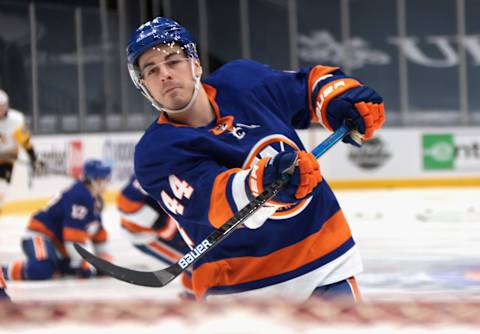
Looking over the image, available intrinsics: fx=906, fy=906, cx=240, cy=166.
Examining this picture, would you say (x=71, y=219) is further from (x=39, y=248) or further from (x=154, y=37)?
(x=154, y=37)

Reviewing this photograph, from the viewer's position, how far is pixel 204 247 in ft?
5.74

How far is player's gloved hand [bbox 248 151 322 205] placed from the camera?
1562 millimetres

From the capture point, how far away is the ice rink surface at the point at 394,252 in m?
3.72

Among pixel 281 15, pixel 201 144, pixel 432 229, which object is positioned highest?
pixel 281 15

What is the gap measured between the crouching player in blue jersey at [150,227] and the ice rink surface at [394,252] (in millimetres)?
176

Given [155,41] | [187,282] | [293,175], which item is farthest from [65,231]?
[293,175]

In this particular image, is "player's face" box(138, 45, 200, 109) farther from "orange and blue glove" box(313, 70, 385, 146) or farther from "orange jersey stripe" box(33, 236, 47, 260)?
"orange jersey stripe" box(33, 236, 47, 260)

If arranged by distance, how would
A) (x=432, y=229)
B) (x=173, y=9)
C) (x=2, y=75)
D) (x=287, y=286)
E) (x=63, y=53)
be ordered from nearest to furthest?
1. (x=287, y=286)
2. (x=432, y=229)
3. (x=2, y=75)
4. (x=63, y=53)
5. (x=173, y=9)

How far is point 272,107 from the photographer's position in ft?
6.14

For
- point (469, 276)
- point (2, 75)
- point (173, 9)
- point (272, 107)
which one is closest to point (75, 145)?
point (2, 75)

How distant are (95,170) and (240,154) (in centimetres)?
294

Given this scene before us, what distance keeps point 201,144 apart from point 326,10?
33.7 ft

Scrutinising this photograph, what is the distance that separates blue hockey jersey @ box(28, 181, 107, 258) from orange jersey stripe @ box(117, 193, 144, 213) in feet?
2.21

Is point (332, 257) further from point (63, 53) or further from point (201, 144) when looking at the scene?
point (63, 53)
